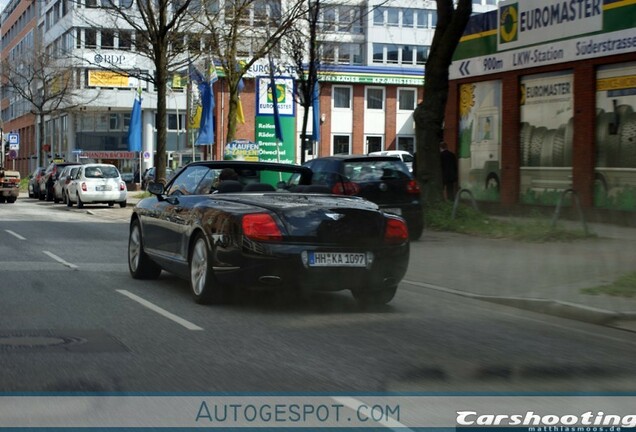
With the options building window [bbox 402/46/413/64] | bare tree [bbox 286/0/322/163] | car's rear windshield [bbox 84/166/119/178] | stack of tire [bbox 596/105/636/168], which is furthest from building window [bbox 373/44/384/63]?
stack of tire [bbox 596/105/636/168]

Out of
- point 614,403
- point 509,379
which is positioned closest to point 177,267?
point 509,379

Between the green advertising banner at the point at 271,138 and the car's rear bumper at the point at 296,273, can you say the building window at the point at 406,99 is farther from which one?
the car's rear bumper at the point at 296,273

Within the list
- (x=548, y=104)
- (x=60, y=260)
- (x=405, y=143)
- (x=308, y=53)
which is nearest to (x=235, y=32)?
(x=308, y=53)

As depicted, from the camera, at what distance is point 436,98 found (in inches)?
787

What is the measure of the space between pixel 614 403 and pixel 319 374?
6.11 feet

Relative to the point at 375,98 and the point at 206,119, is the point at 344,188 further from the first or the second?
the point at 375,98

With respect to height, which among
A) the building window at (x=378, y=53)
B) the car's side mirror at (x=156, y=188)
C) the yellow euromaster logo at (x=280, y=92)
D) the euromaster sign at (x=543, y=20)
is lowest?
the car's side mirror at (x=156, y=188)

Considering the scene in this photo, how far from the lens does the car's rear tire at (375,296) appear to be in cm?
988

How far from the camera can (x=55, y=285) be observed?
1118cm

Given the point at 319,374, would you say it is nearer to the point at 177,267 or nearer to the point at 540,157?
the point at 177,267

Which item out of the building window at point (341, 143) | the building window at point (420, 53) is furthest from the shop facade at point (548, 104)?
the building window at point (420, 53)

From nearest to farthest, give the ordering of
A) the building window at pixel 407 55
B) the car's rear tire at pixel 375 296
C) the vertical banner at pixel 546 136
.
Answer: the car's rear tire at pixel 375 296, the vertical banner at pixel 546 136, the building window at pixel 407 55

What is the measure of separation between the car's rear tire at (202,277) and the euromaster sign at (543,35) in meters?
13.2

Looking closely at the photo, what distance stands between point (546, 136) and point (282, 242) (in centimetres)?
1551
